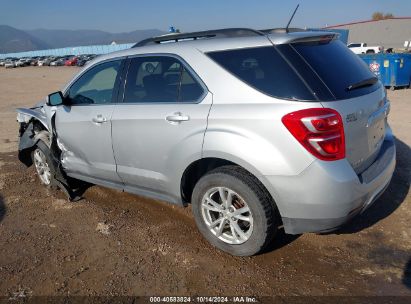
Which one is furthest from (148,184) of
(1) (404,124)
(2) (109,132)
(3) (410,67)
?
(3) (410,67)

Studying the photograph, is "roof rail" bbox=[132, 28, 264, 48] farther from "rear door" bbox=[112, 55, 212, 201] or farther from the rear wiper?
the rear wiper

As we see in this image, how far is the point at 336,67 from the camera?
300 cm

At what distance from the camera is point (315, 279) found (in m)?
3.02

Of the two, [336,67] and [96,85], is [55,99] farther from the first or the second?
[336,67]

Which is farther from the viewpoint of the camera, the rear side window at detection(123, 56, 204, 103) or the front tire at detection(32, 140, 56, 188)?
the front tire at detection(32, 140, 56, 188)

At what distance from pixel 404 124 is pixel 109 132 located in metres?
6.33

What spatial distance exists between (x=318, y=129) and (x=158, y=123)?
1.43 m

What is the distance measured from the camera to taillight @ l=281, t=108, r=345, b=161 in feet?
8.75

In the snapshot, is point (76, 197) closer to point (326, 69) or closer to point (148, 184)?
point (148, 184)

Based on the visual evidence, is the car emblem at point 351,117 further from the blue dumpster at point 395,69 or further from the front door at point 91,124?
the blue dumpster at point 395,69

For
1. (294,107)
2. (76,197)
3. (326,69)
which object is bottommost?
(76,197)

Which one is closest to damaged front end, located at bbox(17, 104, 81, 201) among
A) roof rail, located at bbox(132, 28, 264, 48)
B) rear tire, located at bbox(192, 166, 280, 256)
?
roof rail, located at bbox(132, 28, 264, 48)

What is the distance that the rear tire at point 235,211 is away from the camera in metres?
3.00

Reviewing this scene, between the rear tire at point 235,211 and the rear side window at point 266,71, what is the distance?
698mm
